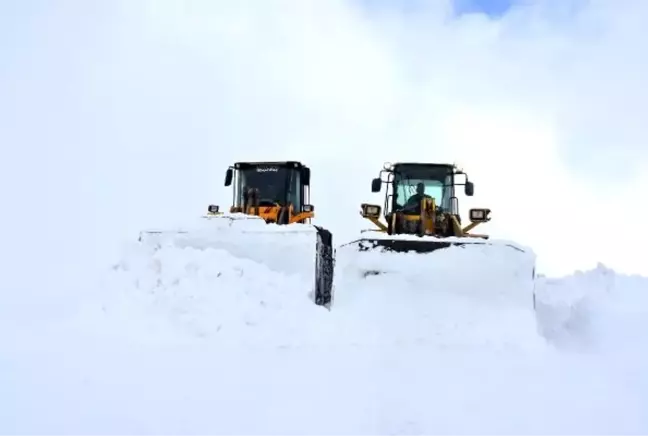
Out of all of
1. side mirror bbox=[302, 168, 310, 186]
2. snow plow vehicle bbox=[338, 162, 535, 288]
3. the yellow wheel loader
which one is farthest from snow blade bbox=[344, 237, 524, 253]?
side mirror bbox=[302, 168, 310, 186]

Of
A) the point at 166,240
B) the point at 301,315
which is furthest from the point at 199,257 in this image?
the point at 301,315

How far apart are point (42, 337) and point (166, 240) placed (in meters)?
2.22

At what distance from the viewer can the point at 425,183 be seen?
1155 cm

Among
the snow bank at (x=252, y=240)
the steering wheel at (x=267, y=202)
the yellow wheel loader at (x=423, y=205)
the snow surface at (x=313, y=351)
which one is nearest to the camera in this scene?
the snow surface at (x=313, y=351)

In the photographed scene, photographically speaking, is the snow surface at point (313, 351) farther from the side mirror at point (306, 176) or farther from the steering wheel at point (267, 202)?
the side mirror at point (306, 176)

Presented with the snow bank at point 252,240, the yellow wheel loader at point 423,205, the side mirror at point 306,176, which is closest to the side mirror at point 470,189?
the yellow wheel loader at point 423,205

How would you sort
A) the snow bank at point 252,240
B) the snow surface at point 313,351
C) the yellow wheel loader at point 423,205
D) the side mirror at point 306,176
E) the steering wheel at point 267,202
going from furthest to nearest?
the side mirror at point 306,176 < the steering wheel at point 267,202 < the yellow wheel loader at point 423,205 < the snow bank at point 252,240 < the snow surface at point 313,351

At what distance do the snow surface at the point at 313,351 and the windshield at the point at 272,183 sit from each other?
4.36m

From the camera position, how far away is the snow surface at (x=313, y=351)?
4.16 m

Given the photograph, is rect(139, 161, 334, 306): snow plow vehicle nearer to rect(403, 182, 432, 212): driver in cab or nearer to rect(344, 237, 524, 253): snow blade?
rect(344, 237, 524, 253): snow blade

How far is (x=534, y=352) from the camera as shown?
702cm

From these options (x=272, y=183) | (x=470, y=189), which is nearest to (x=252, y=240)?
(x=470, y=189)

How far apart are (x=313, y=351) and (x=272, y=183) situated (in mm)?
6767

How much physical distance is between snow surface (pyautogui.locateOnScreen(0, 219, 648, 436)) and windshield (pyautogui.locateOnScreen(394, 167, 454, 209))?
2.34 metres
